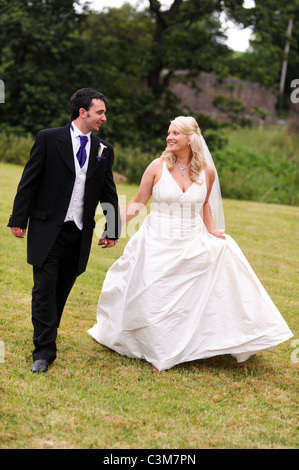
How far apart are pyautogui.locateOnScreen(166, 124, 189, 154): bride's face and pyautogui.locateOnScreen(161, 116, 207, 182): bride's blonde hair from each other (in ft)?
0.10

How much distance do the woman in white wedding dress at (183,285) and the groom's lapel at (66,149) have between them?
32.2 inches

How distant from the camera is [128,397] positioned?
14.2 feet

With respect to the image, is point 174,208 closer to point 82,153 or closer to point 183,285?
point 183,285

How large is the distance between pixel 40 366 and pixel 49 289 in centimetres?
60

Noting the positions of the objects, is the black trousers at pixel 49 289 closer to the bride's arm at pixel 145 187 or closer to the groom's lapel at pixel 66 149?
the groom's lapel at pixel 66 149

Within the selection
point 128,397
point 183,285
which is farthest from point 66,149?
point 128,397

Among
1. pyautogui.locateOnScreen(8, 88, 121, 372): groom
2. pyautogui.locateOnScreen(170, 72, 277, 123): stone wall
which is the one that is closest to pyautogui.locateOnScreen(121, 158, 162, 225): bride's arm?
pyautogui.locateOnScreen(8, 88, 121, 372): groom

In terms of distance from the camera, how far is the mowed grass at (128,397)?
368 cm

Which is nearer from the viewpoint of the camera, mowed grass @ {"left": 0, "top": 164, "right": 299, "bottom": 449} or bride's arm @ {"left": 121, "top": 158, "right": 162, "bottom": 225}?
mowed grass @ {"left": 0, "top": 164, "right": 299, "bottom": 449}

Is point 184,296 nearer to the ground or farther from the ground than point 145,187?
nearer to the ground

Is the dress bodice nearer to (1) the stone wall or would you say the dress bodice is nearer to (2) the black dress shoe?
(2) the black dress shoe

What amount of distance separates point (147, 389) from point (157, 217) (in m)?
1.48

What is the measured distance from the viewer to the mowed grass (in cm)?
368

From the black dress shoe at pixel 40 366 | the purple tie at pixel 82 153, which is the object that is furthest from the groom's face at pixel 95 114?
the black dress shoe at pixel 40 366
